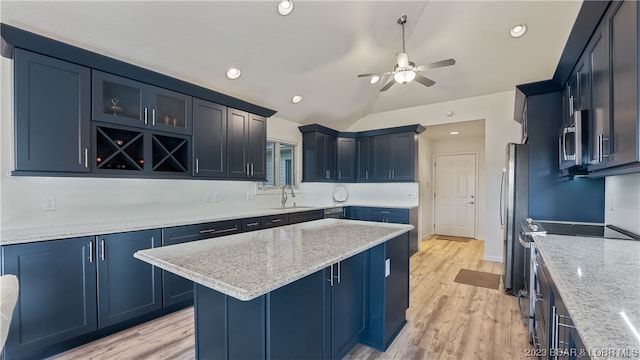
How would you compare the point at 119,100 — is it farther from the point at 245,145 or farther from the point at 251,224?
the point at 251,224

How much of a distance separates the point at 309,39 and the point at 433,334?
3.29 meters

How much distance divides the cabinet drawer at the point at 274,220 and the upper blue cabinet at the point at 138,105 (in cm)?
145

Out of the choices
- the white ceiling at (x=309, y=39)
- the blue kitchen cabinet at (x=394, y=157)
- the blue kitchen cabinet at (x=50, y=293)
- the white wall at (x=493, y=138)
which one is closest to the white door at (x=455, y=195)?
the white wall at (x=493, y=138)

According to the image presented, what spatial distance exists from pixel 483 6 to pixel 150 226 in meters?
4.16

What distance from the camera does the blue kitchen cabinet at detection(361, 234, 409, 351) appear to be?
6.88 ft

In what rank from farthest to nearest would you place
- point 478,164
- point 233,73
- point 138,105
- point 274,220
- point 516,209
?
point 478,164
point 274,220
point 233,73
point 516,209
point 138,105

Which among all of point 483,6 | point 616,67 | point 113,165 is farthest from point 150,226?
point 483,6

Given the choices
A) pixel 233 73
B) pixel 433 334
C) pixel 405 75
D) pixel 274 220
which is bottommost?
pixel 433 334

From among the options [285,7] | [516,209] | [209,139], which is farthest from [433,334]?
[285,7]

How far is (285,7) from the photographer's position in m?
2.65

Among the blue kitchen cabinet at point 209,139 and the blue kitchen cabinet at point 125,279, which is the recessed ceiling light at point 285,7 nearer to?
the blue kitchen cabinet at point 209,139

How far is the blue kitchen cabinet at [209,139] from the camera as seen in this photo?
10.2 ft

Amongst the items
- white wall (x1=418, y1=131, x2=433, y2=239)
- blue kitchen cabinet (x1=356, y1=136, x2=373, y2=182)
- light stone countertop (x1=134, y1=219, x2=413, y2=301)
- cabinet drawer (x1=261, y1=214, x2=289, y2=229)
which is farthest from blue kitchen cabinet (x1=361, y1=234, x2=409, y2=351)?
white wall (x1=418, y1=131, x2=433, y2=239)

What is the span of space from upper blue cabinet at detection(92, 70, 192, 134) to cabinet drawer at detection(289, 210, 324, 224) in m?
1.90
